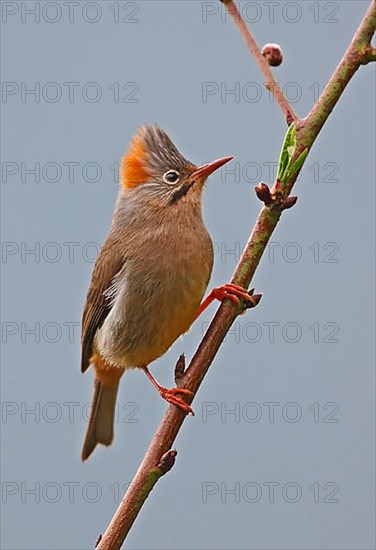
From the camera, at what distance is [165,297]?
10.1 feet

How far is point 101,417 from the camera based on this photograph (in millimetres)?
3994

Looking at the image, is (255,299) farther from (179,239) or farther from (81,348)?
(81,348)

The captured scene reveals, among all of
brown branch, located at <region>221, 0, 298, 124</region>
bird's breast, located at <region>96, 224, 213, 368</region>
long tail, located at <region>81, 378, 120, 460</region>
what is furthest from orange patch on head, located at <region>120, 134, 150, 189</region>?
brown branch, located at <region>221, 0, 298, 124</region>

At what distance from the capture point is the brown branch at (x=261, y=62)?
1.56 m

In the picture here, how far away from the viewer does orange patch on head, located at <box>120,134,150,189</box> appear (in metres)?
3.25

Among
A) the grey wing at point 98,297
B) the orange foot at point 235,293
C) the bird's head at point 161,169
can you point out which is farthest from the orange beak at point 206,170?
the orange foot at point 235,293

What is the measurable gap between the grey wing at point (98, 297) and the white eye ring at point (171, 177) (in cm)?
35

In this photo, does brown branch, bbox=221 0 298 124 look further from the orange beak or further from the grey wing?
the grey wing

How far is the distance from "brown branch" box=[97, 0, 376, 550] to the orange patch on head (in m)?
1.54

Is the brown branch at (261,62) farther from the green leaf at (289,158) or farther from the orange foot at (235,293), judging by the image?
the orange foot at (235,293)

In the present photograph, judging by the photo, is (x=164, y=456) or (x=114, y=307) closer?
(x=164, y=456)

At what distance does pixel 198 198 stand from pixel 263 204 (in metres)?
1.63

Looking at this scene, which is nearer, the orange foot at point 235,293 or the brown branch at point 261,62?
the brown branch at point 261,62

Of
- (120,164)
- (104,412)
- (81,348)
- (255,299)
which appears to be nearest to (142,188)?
(120,164)
